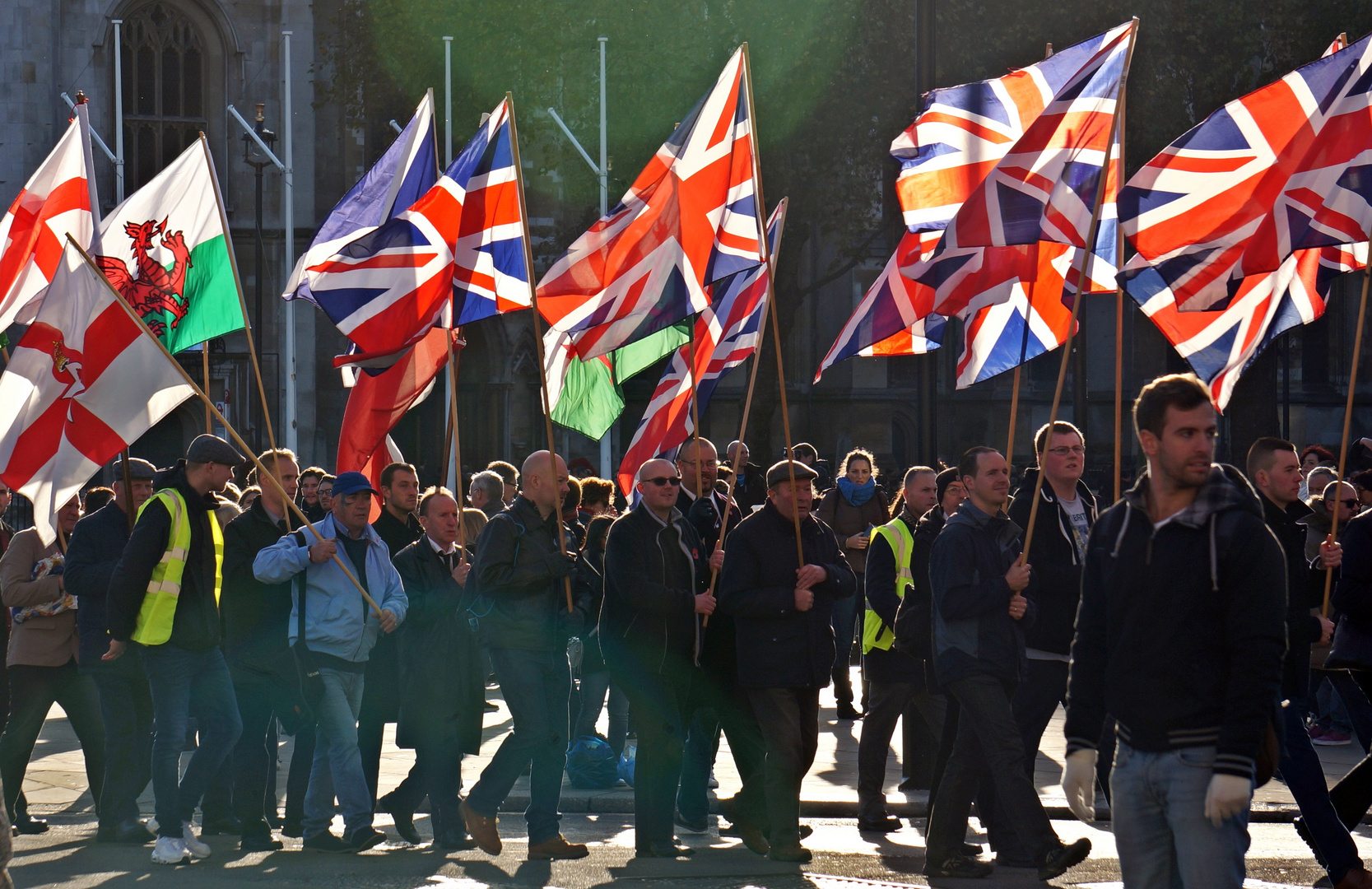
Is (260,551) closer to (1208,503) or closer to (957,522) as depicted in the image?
(957,522)

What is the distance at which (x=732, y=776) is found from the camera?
10102 mm

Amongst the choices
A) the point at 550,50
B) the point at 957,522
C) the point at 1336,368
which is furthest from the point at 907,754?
the point at 1336,368

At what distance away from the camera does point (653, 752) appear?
7469 millimetres

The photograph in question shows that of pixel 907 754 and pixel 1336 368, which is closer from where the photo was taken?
pixel 907 754

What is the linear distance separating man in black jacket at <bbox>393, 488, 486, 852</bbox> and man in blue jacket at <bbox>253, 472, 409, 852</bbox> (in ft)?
0.49

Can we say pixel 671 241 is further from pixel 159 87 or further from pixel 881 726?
pixel 159 87

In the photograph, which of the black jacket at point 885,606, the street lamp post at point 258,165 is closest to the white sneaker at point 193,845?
the black jacket at point 885,606

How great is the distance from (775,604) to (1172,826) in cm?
353

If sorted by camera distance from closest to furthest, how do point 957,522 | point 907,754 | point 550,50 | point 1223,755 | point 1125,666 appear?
point 1223,755
point 1125,666
point 957,522
point 907,754
point 550,50

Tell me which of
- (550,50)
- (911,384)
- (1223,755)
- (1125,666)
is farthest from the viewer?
(911,384)

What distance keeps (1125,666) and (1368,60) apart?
4755 millimetres

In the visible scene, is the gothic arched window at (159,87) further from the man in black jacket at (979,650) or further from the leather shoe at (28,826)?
the man in black jacket at (979,650)

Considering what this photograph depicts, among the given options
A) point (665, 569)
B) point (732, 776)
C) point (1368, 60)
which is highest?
point (1368, 60)

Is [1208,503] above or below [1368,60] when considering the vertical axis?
below
